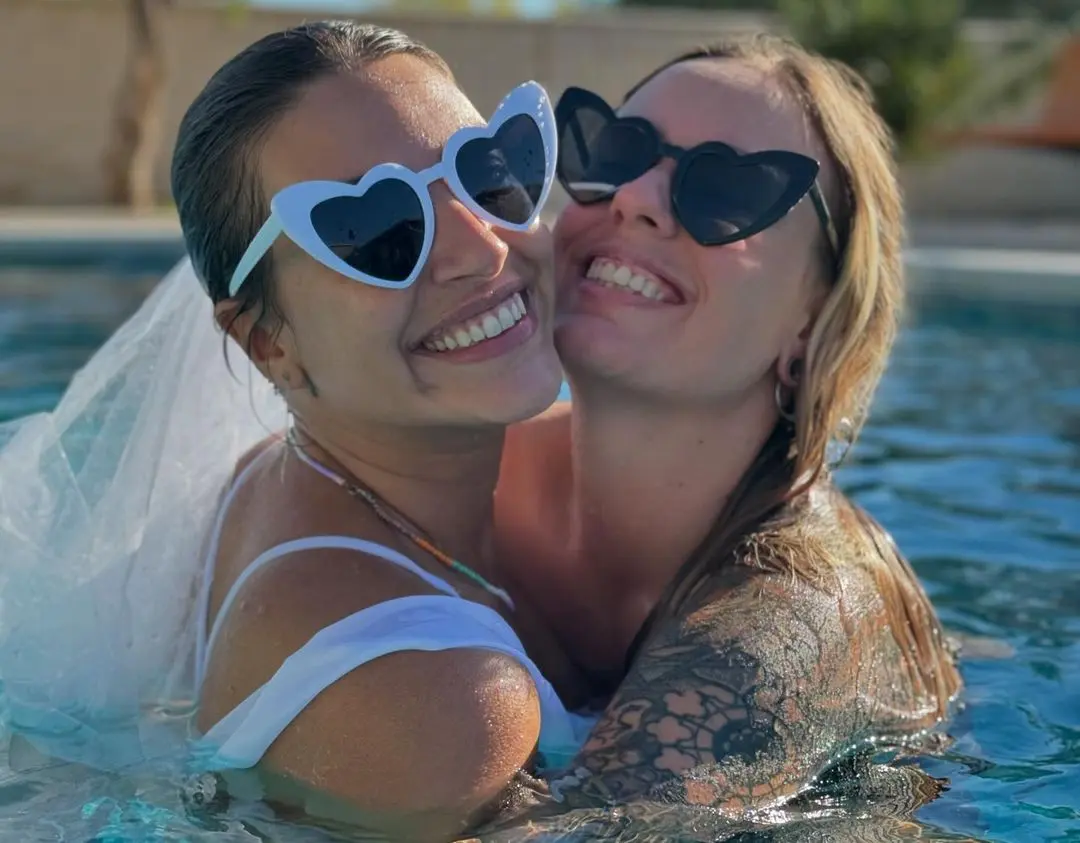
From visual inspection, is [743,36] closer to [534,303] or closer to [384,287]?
[534,303]

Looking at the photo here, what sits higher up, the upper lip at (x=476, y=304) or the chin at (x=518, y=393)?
the upper lip at (x=476, y=304)

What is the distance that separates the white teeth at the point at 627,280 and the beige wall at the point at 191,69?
532 inches

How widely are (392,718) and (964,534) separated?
3386 millimetres

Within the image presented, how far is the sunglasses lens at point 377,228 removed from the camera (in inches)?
93.0

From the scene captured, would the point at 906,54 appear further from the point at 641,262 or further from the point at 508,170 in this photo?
the point at 508,170

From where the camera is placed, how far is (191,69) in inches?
642

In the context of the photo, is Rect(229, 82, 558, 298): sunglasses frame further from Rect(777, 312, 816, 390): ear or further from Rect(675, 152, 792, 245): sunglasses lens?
Rect(777, 312, 816, 390): ear

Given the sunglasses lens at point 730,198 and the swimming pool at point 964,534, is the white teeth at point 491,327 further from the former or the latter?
the swimming pool at point 964,534

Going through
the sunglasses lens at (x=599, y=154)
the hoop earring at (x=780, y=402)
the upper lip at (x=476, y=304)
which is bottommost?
the hoop earring at (x=780, y=402)

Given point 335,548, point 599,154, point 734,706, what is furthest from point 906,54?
point 335,548

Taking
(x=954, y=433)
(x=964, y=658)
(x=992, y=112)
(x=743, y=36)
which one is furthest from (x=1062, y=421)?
(x=992, y=112)

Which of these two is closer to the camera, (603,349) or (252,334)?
(252,334)

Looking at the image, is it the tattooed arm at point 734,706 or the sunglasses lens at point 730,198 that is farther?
the sunglasses lens at point 730,198

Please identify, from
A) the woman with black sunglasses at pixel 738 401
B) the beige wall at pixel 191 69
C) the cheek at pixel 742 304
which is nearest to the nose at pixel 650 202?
the woman with black sunglasses at pixel 738 401
